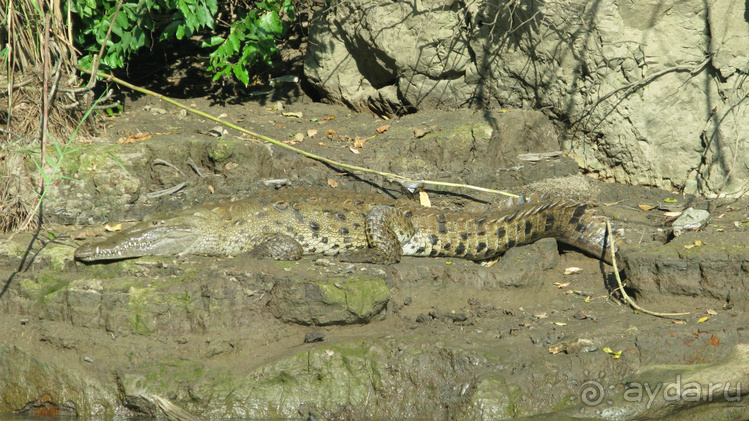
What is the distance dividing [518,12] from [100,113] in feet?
13.9

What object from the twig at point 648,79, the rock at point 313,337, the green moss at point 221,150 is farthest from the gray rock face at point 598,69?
the rock at point 313,337

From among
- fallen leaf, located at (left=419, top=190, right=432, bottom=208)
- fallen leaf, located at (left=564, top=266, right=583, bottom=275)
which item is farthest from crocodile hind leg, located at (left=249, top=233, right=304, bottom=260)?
fallen leaf, located at (left=564, top=266, right=583, bottom=275)

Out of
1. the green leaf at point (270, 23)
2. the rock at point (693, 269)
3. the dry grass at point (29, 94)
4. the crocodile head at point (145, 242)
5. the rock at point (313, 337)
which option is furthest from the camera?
the green leaf at point (270, 23)

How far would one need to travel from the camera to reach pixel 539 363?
4148mm

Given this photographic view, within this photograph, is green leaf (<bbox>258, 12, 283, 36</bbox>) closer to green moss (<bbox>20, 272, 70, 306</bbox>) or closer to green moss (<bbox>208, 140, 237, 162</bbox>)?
green moss (<bbox>208, 140, 237, 162</bbox>)

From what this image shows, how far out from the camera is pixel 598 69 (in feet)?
21.2

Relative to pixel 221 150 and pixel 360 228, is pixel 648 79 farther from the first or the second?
pixel 221 150

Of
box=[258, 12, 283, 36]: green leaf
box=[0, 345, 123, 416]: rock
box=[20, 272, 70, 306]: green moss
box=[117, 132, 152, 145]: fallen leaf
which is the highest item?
box=[258, 12, 283, 36]: green leaf

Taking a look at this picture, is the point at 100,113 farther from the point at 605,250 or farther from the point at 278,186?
the point at 605,250

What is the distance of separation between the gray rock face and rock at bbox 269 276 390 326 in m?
3.29

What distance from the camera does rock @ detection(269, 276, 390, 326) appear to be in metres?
4.50

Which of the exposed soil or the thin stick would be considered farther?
the thin stick

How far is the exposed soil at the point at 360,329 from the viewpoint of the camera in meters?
4.14

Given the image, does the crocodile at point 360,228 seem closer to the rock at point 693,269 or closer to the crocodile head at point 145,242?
the crocodile head at point 145,242
